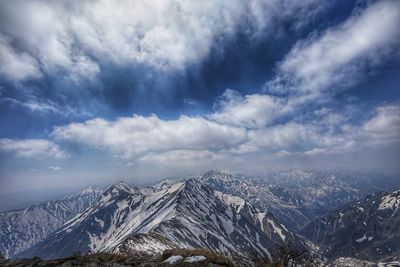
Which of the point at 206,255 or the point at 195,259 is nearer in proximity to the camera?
the point at 195,259

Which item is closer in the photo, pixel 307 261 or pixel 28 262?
pixel 28 262

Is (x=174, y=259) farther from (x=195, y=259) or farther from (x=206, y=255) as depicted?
(x=206, y=255)

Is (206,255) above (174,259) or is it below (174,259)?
above

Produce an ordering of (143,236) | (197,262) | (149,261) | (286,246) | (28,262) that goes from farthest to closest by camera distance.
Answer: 1. (143,236)
2. (286,246)
3. (28,262)
4. (149,261)
5. (197,262)

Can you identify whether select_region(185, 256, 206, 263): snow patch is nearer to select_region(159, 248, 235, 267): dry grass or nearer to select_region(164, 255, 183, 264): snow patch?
select_region(159, 248, 235, 267): dry grass

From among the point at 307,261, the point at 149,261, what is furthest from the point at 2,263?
the point at 307,261

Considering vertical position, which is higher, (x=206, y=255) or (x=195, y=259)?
(x=206, y=255)

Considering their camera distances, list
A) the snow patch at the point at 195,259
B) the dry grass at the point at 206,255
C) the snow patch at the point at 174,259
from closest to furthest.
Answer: the dry grass at the point at 206,255
the snow patch at the point at 195,259
the snow patch at the point at 174,259

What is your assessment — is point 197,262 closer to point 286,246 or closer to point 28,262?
point 286,246

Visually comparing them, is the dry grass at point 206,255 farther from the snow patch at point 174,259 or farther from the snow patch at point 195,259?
the snow patch at point 174,259

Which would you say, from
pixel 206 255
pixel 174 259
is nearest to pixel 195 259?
pixel 206 255

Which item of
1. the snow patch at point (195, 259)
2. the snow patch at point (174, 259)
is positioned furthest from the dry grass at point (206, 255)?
the snow patch at point (174, 259)
